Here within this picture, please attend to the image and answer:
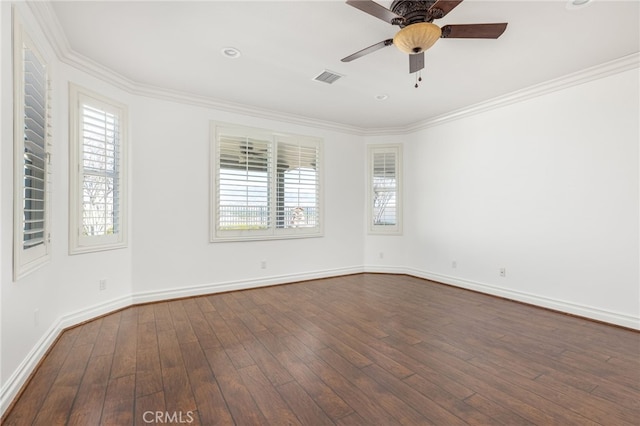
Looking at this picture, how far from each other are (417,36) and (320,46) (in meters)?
1.05

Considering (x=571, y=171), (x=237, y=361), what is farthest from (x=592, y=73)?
(x=237, y=361)

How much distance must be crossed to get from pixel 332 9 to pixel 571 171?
335cm

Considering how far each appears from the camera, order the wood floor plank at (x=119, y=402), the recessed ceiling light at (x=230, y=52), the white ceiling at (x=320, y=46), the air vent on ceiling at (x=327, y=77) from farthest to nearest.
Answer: the air vent on ceiling at (x=327, y=77) → the recessed ceiling light at (x=230, y=52) → the white ceiling at (x=320, y=46) → the wood floor plank at (x=119, y=402)

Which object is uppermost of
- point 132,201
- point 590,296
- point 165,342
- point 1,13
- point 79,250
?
point 1,13

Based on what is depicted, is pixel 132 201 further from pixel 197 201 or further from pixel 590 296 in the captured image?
pixel 590 296

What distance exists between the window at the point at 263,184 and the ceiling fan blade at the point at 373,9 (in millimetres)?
2955

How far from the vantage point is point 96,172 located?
3.40m

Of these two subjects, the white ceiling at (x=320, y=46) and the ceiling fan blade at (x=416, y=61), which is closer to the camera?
the white ceiling at (x=320, y=46)

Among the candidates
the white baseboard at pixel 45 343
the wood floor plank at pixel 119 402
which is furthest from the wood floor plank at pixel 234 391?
the white baseboard at pixel 45 343

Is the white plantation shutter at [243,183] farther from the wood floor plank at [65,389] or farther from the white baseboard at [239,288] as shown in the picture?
the wood floor plank at [65,389]

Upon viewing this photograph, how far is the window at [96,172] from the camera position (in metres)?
3.16

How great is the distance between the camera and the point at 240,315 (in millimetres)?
3477

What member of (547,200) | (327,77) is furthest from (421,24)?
(547,200)

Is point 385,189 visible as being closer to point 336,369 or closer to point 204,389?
point 336,369
